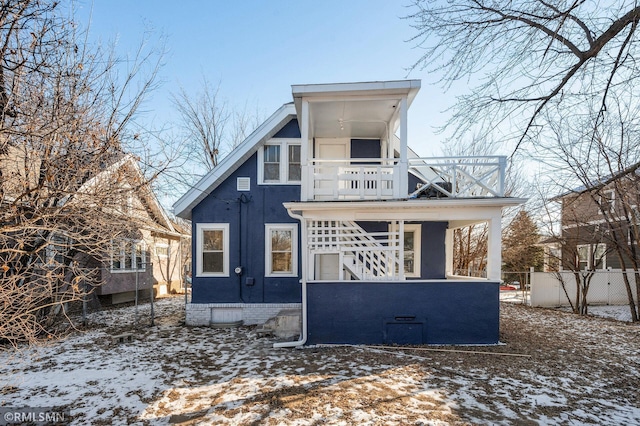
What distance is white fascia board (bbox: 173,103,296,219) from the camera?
9141 millimetres

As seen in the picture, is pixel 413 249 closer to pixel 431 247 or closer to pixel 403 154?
pixel 431 247

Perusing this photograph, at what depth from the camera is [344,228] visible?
23.4 feet

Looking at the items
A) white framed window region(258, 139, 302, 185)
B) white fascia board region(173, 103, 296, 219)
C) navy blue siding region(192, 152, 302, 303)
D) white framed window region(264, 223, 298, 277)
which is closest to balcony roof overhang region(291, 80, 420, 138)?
white framed window region(258, 139, 302, 185)

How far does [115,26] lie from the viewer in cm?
604

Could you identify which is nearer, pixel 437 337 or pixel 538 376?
pixel 538 376

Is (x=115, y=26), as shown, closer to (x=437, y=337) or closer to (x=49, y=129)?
(x=49, y=129)

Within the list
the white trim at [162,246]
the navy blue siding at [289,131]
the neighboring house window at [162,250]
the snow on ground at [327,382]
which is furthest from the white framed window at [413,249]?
the neighboring house window at [162,250]

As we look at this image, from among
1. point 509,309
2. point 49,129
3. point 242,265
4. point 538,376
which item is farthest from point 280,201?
point 509,309

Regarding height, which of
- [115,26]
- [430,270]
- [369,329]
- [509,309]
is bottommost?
[509,309]

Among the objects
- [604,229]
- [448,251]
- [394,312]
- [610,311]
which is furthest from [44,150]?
[610,311]

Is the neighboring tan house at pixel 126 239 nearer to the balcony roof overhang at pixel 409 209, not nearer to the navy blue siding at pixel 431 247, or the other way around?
the balcony roof overhang at pixel 409 209

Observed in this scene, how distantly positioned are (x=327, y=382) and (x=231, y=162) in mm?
6503

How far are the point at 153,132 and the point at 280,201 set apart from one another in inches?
165

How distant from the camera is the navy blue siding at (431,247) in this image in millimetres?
8891
